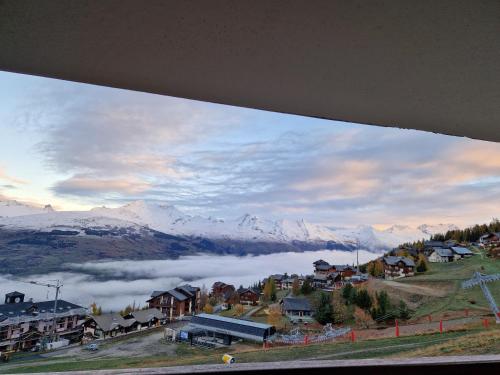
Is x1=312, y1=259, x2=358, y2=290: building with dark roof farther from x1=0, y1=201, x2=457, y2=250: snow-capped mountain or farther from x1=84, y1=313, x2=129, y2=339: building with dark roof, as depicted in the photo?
x1=84, y1=313, x2=129, y2=339: building with dark roof

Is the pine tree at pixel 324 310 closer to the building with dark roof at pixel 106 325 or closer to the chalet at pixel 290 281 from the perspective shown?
the chalet at pixel 290 281

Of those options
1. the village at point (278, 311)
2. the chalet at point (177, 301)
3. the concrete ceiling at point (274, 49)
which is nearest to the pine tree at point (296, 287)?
the village at point (278, 311)

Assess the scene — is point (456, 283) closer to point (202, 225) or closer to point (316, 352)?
point (316, 352)

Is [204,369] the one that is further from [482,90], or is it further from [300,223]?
[482,90]

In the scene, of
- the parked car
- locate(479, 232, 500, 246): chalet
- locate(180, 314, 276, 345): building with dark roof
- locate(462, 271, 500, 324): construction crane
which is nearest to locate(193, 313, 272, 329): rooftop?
locate(180, 314, 276, 345): building with dark roof

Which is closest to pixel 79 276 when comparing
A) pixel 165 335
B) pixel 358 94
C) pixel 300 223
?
pixel 165 335
